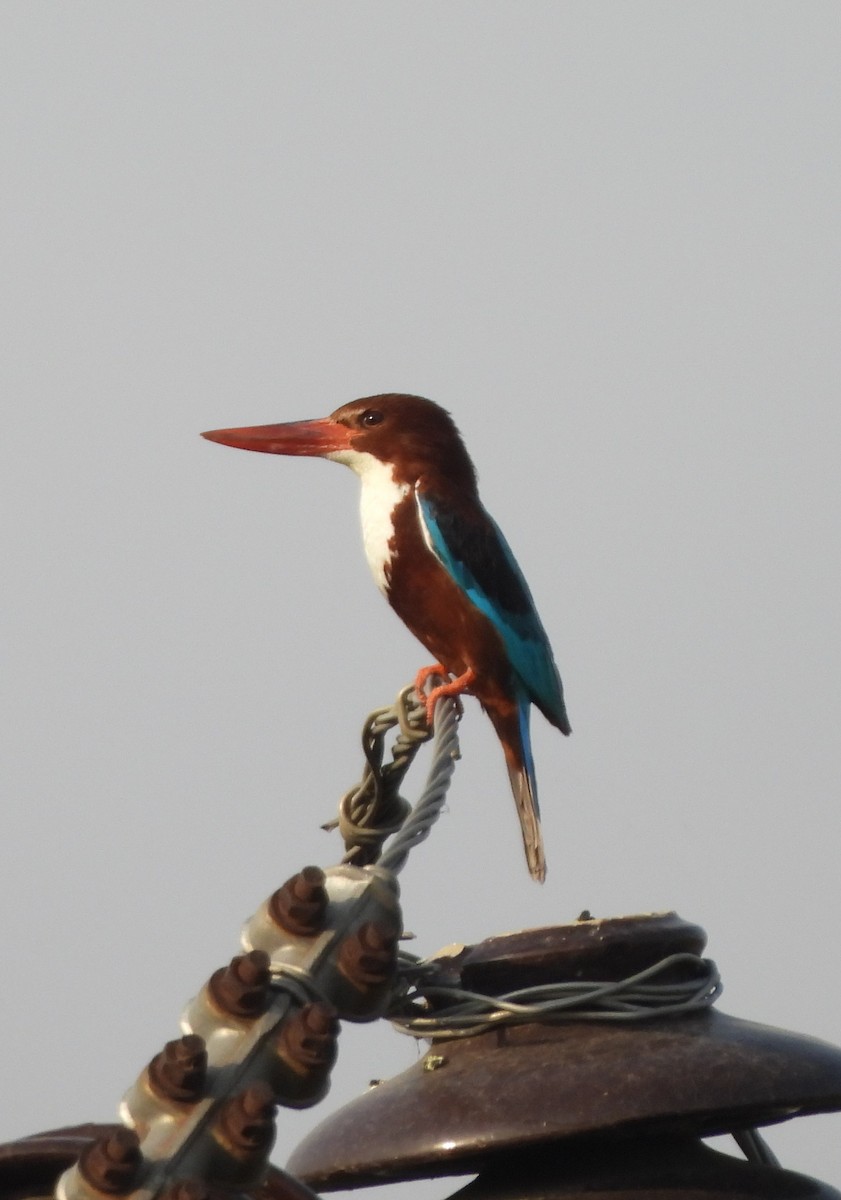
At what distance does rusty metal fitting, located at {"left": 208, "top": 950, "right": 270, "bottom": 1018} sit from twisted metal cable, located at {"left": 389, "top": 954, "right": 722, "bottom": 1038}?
2.47 feet

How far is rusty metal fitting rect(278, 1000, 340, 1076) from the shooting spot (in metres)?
2.04

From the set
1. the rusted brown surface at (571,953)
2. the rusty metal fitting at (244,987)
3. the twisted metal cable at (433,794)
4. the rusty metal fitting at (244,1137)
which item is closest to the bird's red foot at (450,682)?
the twisted metal cable at (433,794)

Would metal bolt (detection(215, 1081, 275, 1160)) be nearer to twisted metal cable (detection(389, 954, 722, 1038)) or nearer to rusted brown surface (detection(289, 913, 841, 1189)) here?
rusted brown surface (detection(289, 913, 841, 1189))

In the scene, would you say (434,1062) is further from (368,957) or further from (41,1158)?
(41,1158)

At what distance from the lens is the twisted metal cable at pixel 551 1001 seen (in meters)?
2.71

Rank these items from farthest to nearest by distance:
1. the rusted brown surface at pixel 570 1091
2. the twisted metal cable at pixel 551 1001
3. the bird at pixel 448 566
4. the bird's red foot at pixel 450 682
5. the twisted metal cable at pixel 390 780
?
the bird at pixel 448 566 < the bird's red foot at pixel 450 682 < the twisted metal cable at pixel 390 780 < the twisted metal cable at pixel 551 1001 < the rusted brown surface at pixel 570 1091

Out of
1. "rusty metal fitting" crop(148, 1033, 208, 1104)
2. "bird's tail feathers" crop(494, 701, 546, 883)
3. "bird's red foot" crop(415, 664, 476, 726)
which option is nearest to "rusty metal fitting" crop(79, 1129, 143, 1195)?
"rusty metal fitting" crop(148, 1033, 208, 1104)

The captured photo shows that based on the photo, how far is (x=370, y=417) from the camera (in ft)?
18.0

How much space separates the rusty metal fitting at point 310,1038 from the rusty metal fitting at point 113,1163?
0.75ft

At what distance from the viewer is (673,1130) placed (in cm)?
262

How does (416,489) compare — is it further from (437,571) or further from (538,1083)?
(538,1083)

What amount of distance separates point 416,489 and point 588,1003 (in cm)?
275

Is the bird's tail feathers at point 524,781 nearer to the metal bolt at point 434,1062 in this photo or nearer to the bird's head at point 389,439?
the bird's head at point 389,439

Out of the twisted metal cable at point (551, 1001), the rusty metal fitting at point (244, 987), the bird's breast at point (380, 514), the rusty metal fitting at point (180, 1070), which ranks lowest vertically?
the twisted metal cable at point (551, 1001)
